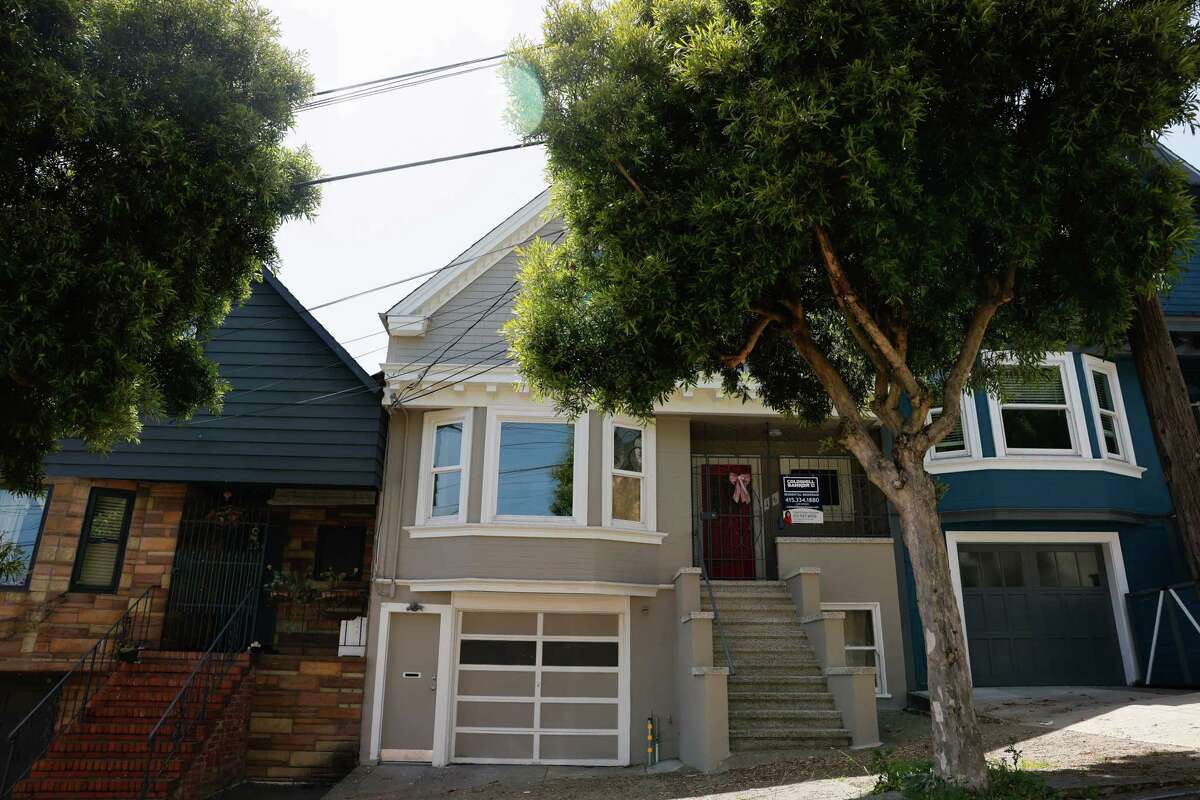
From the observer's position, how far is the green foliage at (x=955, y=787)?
237 inches

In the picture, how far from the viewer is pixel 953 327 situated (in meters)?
8.54

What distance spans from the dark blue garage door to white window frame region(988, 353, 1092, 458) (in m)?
1.70

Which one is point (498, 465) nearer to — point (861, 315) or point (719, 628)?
point (719, 628)

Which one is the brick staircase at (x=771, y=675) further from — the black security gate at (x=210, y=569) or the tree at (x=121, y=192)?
the tree at (x=121, y=192)

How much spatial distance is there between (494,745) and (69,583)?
7219 mm

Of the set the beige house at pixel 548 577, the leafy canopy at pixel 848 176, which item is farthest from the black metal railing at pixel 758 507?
the leafy canopy at pixel 848 176

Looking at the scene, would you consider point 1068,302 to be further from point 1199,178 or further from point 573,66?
point 1199,178

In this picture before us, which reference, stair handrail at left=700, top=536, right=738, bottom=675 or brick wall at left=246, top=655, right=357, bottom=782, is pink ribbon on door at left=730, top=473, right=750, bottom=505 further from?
brick wall at left=246, top=655, right=357, bottom=782

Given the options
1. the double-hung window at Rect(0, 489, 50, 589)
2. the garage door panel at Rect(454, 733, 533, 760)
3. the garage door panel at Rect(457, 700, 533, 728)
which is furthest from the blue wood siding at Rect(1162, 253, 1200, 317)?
the double-hung window at Rect(0, 489, 50, 589)

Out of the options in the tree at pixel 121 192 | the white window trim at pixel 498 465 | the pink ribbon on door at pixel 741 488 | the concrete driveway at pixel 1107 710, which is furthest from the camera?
the pink ribbon on door at pixel 741 488

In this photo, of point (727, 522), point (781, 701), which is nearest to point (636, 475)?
point (727, 522)

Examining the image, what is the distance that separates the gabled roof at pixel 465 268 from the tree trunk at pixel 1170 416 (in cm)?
918

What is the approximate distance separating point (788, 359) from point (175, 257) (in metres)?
6.53

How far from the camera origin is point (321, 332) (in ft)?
45.5
